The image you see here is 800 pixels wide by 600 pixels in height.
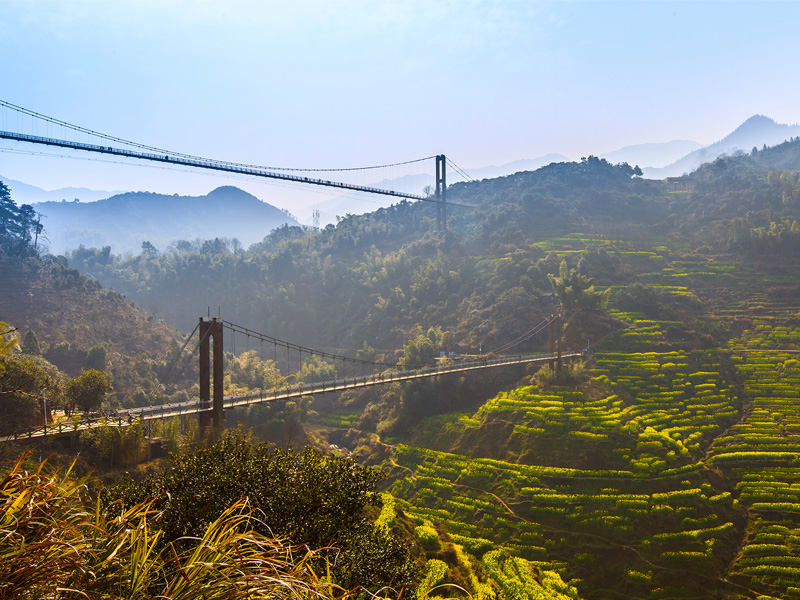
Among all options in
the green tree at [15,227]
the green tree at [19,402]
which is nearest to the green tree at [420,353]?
the green tree at [19,402]

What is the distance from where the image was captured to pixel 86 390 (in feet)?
77.7

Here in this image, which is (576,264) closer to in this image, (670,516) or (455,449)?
(455,449)

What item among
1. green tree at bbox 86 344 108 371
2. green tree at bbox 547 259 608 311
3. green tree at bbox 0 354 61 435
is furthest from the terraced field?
green tree at bbox 86 344 108 371

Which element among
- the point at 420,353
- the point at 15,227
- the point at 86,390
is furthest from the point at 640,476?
the point at 15,227

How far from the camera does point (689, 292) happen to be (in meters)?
53.6

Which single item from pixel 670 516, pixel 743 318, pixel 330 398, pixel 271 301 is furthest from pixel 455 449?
pixel 271 301

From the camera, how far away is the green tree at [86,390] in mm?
23578

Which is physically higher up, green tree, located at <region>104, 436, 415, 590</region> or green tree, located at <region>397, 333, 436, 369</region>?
green tree, located at <region>104, 436, 415, 590</region>

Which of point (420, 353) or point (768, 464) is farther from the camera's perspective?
point (420, 353)

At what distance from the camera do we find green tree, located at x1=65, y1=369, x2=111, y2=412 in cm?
2358

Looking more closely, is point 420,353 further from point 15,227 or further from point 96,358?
point 15,227

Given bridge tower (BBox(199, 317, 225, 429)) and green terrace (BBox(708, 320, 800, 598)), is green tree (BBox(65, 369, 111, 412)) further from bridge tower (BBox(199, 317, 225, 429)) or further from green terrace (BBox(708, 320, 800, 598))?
green terrace (BBox(708, 320, 800, 598))

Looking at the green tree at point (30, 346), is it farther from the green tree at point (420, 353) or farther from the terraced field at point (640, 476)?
the green tree at point (420, 353)

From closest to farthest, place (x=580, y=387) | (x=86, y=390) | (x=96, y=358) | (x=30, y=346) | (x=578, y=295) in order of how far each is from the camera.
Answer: (x=86, y=390), (x=580, y=387), (x=30, y=346), (x=96, y=358), (x=578, y=295)
